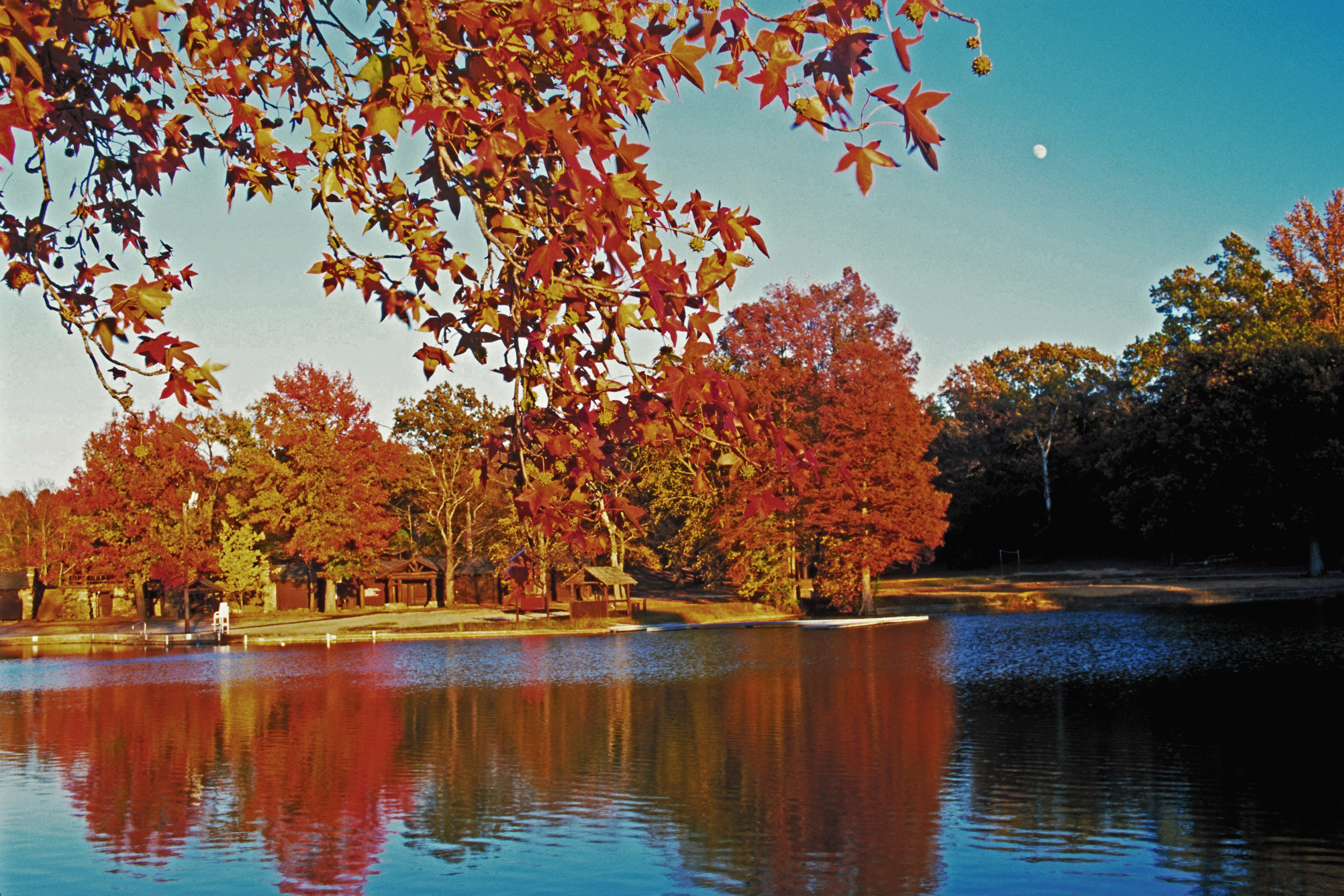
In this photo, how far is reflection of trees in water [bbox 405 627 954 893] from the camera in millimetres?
11281

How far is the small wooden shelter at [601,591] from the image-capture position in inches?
2047

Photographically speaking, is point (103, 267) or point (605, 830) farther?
point (605, 830)

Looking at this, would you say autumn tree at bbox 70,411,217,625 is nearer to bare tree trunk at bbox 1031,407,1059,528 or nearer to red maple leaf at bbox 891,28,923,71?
bare tree trunk at bbox 1031,407,1059,528

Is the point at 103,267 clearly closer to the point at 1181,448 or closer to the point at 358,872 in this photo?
the point at 358,872

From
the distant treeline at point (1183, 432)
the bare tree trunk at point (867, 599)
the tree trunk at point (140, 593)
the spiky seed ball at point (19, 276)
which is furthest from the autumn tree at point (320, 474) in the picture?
the spiky seed ball at point (19, 276)

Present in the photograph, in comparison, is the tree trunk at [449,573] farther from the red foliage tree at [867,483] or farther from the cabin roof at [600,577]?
the red foliage tree at [867,483]

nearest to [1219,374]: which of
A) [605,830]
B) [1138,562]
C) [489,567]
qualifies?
[1138,562]

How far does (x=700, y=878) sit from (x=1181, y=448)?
45.6 meters

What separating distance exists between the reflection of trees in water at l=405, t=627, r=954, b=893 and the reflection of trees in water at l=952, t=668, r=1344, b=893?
1.01 meters

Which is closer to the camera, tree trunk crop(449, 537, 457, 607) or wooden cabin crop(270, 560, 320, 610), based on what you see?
tree trunk crop(449, 537, 457, 607)

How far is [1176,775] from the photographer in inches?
547

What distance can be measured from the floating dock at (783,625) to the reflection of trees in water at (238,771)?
20.6 m

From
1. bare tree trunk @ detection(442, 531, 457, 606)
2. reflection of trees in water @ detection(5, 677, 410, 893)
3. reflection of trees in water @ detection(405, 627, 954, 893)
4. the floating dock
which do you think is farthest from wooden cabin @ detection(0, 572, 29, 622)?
reflection of trees in water @ detection(405, 627, 954, 893)

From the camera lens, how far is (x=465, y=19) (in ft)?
11.5
